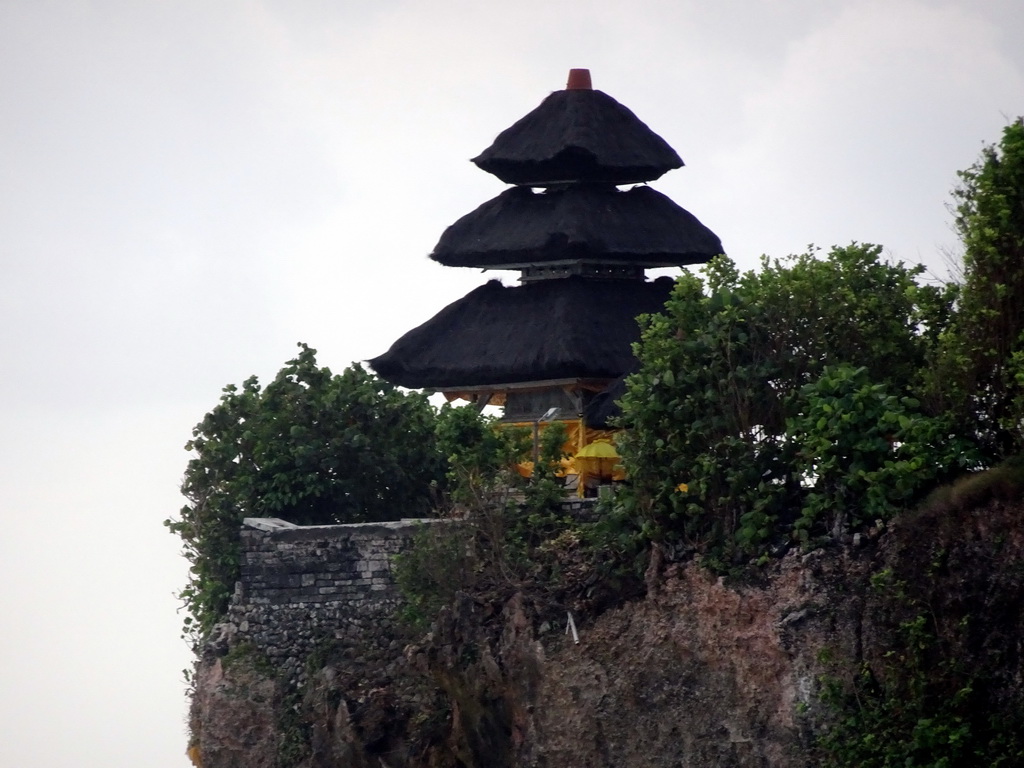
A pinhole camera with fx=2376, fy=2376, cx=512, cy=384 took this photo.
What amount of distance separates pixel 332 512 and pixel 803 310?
27.1 feet

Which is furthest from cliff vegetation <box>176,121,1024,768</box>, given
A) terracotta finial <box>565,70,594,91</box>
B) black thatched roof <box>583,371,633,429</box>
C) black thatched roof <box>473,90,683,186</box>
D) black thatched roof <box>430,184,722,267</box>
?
terracotta finial <box>565,70,594,91</box>

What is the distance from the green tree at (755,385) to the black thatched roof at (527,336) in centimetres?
561

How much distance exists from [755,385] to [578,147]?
8.89 m

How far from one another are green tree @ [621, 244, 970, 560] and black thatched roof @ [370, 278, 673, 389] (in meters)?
5.61

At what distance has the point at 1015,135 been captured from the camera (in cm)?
2589

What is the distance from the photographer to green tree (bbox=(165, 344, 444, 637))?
3328cm

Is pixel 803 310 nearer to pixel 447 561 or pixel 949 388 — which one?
pixel 949 388

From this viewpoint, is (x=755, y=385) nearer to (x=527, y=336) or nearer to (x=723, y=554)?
(x=723, y=554)

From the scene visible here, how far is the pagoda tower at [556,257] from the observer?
116 feet

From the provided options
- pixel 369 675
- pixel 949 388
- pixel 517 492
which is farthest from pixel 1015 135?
pixel 369 675

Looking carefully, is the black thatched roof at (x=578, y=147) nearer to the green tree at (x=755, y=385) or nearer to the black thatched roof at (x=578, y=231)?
the black thatched roof at (x=578, y=231)

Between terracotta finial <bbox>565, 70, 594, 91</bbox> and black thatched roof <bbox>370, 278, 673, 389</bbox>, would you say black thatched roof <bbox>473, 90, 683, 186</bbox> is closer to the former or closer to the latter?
terracotta finial <bbox>565, 70, 594, 91</bbox>

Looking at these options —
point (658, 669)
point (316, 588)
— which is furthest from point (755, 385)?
point (316, 588)

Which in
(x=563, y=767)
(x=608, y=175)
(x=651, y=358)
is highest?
(x=608, y=175)
